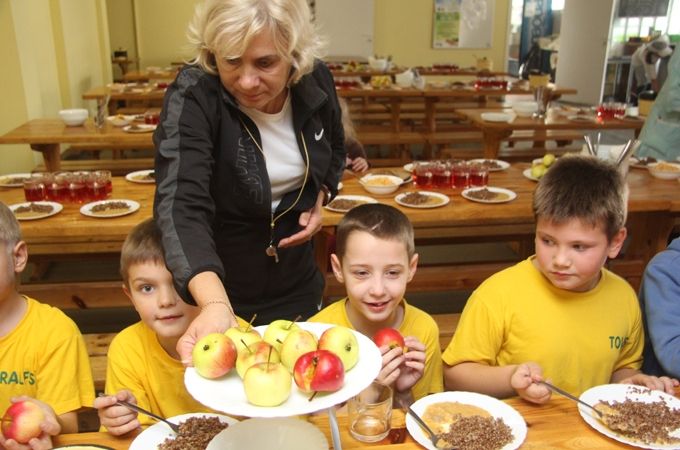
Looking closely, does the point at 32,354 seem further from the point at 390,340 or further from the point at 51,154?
the point at 51,154

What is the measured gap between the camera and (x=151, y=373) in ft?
5.62

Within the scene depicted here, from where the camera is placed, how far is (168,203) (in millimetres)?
1508

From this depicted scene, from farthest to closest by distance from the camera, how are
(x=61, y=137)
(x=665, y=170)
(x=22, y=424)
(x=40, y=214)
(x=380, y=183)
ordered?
(x=61, y=137) → (x=665, y=170) → (x=380, y=183) → (x=40, y=214) → (x=22, y=424)

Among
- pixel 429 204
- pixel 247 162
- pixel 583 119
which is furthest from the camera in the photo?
pixel 583 119

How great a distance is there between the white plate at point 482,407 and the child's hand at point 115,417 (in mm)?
609

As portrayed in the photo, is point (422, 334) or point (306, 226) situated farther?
point (306, 226)

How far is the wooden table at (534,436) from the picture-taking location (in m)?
1.27

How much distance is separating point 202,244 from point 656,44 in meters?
9.36

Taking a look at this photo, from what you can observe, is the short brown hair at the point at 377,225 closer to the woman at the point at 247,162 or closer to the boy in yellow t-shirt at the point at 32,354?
the woman at the point at 247,162

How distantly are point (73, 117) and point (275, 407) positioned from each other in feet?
15.5

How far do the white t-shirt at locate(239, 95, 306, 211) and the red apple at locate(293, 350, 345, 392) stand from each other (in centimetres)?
102

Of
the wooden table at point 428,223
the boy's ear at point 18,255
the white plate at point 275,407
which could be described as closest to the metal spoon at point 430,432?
the white plate at point 275,407

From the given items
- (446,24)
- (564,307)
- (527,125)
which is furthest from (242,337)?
(446,24)

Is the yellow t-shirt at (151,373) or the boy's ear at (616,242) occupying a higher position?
the boy's ear at (616,242)
